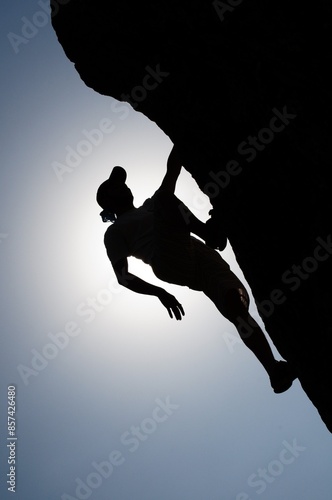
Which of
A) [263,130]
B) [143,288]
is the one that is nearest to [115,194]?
[143,288]

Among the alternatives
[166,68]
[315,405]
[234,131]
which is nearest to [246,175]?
[234,131]

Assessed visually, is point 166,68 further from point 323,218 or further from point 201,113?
point 323,218

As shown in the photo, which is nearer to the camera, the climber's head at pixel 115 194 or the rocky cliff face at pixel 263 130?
the rocky cliff face at pixel 263 130

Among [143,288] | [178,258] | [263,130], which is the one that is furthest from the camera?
[143,288]

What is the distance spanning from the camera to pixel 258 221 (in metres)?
3.36

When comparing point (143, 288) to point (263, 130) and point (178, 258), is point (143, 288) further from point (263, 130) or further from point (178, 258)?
point (263, 130)

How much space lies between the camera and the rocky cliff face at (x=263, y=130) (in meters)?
3.02

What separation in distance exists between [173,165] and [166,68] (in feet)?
2.88

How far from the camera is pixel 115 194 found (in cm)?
533

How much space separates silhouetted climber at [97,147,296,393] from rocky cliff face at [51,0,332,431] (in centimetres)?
33

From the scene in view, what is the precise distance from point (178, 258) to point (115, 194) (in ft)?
4.79

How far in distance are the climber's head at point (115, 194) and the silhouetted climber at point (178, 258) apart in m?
0.19

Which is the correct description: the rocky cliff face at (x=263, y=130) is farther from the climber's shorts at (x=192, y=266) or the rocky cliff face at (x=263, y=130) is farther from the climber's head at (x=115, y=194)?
the climber's head at (x=115, y=194)

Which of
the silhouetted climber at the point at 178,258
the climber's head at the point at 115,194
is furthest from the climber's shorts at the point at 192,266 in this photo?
the climber's head at the point at 115,194
